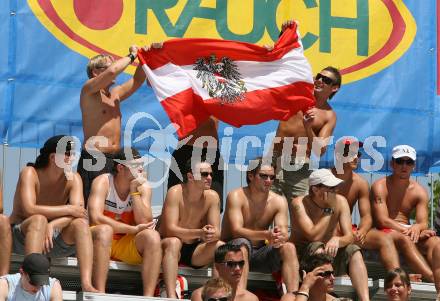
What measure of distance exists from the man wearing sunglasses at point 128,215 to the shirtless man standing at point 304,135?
74.1 inches

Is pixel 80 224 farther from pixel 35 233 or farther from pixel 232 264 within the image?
pixel 232 264

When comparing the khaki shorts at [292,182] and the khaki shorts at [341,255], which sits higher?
the khaki shorts at [292,182]

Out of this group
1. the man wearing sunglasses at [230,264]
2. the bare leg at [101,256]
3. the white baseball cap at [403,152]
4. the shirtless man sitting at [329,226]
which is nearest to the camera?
the man wearing sunglasses at [230,264]

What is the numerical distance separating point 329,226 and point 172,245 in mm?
1667

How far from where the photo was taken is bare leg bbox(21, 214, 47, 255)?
1118 centimetres

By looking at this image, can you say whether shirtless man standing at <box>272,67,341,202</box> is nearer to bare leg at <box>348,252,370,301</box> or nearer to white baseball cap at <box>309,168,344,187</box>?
white baseball cap at <box>309,168,344,187</box>

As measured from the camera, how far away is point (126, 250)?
12.0 meters

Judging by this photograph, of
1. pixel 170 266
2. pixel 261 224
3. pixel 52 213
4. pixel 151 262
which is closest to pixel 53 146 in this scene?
pixel 52 213

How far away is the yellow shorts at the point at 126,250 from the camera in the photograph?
12.0 m

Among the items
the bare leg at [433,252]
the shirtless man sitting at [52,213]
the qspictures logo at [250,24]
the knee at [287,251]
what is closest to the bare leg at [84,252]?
the shirtless man sitting at [52,213]

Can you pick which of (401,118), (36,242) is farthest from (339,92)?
(36,242)

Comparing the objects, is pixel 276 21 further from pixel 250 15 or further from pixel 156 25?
pixel 156 25

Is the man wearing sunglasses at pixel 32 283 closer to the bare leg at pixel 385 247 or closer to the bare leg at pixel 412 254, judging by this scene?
the bare leg at pixel 385 247

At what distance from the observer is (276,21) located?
14602 mm
